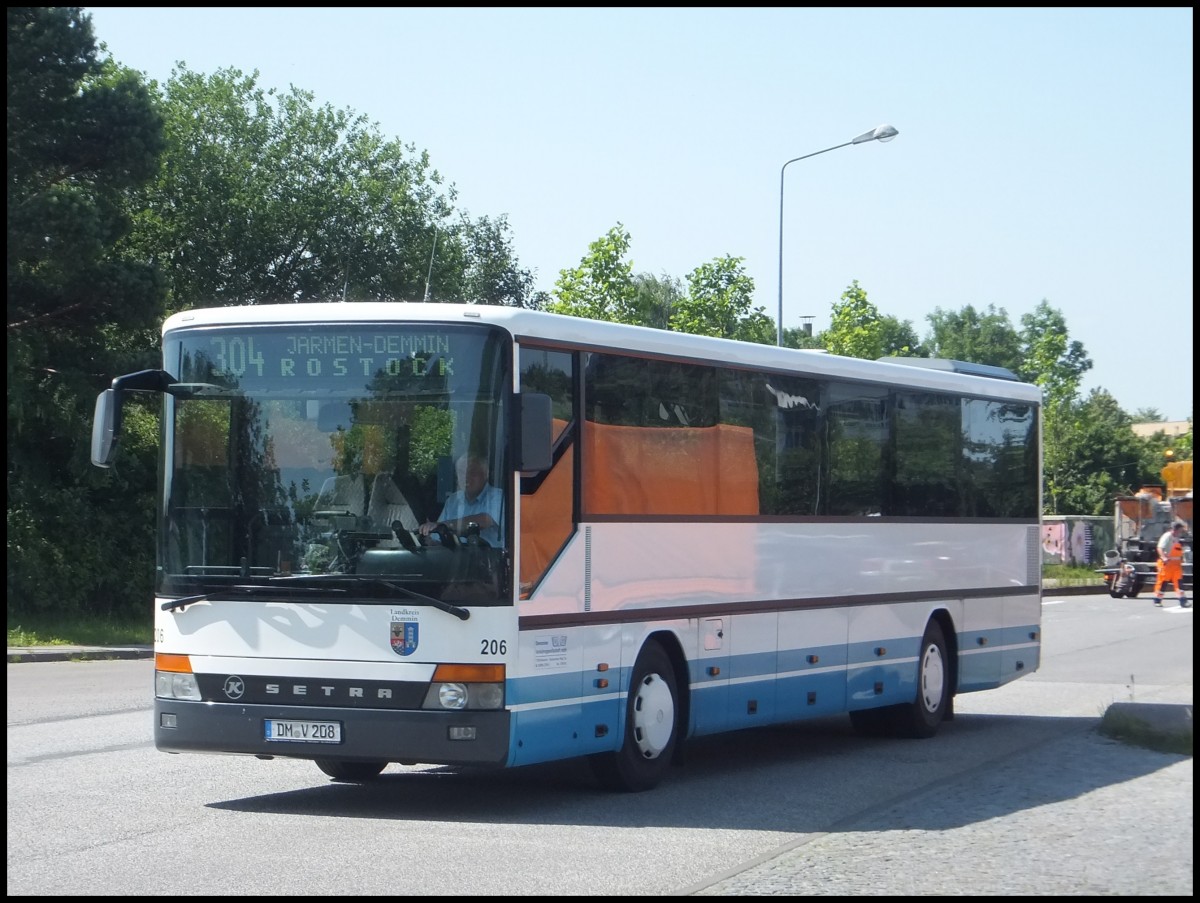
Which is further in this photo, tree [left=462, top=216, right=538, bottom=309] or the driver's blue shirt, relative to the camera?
tree [left=462, top=216, right=538, bottom=309]

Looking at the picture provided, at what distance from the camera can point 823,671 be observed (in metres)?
13.9

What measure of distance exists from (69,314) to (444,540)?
23.5 m

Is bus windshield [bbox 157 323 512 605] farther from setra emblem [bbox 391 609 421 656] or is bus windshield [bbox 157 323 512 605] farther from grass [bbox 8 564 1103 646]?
grass [bbox 8 564 1103 646]

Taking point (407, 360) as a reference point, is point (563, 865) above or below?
below

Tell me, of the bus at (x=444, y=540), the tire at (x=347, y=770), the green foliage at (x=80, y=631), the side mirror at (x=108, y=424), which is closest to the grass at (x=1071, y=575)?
the green foliage at (x=80, y=631)

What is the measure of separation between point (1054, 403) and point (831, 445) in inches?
1848

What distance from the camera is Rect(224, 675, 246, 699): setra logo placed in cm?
1047

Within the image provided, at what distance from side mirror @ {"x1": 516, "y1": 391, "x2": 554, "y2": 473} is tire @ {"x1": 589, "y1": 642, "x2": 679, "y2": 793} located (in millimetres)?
1972

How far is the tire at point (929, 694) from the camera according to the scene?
1539cm

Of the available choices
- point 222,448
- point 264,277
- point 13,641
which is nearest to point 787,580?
point 222,448

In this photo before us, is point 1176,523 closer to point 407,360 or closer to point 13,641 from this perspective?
point 13,641

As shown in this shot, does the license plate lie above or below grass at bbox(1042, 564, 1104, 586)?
above

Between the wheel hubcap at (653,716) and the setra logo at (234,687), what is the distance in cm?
257


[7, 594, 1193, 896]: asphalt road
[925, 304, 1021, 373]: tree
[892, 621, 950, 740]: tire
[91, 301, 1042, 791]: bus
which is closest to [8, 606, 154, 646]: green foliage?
[7, 594, 1193, 896]: asphalt road
